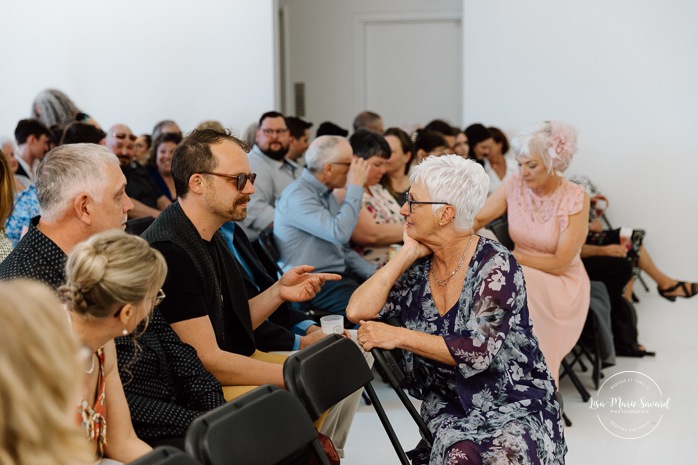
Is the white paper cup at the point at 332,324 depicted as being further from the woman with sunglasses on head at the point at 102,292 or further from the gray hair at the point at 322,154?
the gray hair at the point at 322,154

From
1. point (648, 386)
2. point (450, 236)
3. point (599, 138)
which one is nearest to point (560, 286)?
point (648, 386)

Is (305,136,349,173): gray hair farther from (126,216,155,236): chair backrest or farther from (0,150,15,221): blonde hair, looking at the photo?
(0,150,15,221): blonde hair

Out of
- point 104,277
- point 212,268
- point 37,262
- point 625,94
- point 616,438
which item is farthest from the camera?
point 625,94

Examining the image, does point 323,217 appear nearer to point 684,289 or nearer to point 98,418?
point 98,418

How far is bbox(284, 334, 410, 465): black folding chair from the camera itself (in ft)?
7.33

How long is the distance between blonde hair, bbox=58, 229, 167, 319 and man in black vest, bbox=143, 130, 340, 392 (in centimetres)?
71

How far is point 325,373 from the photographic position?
236 centimetres

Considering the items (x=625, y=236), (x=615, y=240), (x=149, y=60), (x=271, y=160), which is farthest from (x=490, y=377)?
(x=149, y=60)

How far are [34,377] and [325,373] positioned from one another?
54.3 inches

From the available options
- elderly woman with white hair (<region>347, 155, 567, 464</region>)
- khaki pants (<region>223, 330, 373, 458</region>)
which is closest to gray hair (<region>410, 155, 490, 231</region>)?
elderly woman with white hair (<region>347, 155, 567, 464</region>)

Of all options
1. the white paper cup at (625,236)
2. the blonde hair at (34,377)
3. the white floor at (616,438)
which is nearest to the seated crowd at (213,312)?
the blonde hair at (34,377)

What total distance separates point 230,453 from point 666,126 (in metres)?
6.76

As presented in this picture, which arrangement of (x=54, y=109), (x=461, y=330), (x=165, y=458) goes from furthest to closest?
(x=54, y=109) → (x=461, y=330) → (x=165, y=458)

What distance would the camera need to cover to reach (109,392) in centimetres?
202
